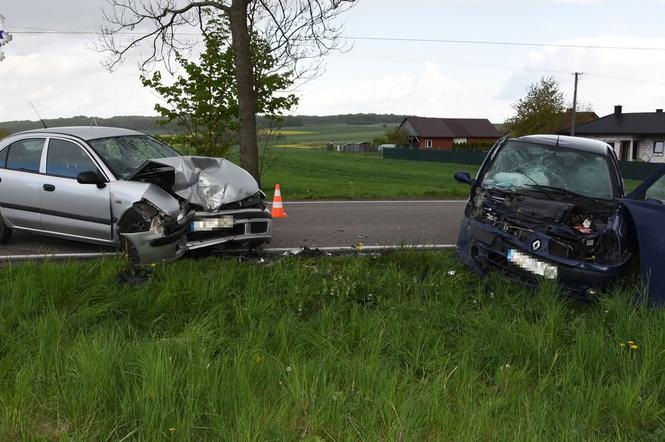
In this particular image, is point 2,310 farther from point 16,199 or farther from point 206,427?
point 16,199

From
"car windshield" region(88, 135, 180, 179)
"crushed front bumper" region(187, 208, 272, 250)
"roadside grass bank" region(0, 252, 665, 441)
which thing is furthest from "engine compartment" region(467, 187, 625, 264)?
"car windshield" region(88, 135, 180, 179)

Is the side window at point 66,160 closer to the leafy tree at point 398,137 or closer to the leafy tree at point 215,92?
the leafy tree at point 215,92

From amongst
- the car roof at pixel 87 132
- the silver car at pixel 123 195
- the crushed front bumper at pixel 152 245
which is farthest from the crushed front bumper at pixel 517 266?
the car roof at pixel 87 132

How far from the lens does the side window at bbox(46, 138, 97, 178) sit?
738cm

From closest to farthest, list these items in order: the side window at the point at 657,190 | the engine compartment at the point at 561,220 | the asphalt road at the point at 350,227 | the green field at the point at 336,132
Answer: the engine compartment at the point at 561,220 → the side window at the point at 657,190 → the asphalt road at the point at 350,227 → the green field at the point at 336,132

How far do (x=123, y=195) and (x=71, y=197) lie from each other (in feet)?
2.97

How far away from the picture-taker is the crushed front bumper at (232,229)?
665 cm

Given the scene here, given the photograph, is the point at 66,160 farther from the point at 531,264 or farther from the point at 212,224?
the point at 531,264

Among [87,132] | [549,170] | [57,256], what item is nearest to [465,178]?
[549,170]

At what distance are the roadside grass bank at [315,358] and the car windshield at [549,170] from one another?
5.31 feet

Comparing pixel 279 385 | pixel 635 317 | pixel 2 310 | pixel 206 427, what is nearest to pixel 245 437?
pixel 206 427

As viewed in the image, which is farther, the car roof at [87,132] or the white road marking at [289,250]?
the car roof at [87,132]

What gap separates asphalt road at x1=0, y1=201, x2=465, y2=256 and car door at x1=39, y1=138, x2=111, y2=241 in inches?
19.6

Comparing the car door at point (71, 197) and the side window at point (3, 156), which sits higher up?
the side window at point (3, 156)
